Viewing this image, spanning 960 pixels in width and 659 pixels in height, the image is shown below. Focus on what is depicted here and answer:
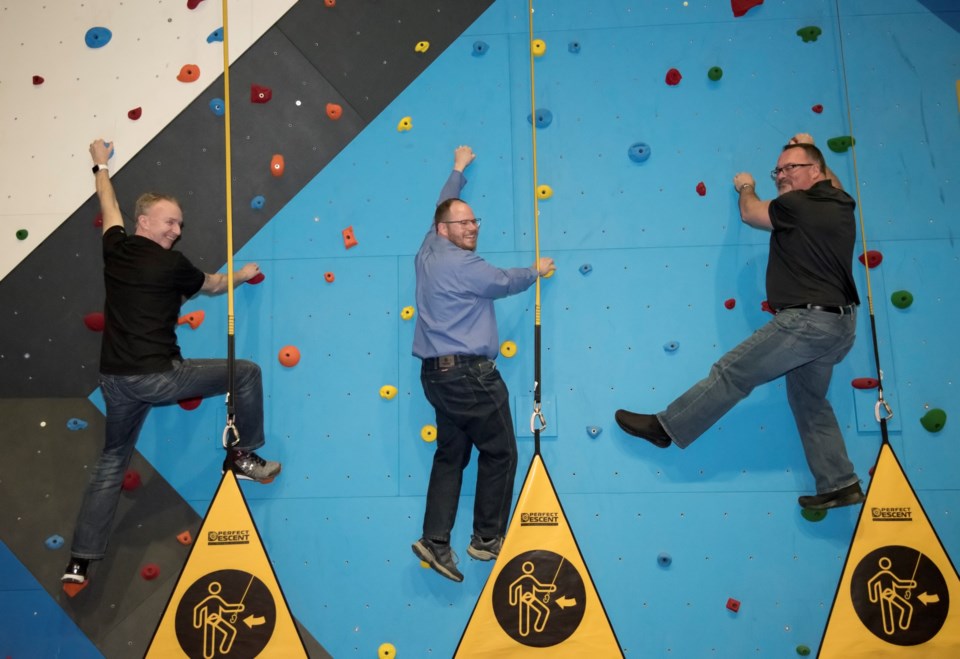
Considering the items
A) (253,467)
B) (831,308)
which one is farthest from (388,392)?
(831,308)

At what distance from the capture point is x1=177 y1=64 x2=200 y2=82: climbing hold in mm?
3150

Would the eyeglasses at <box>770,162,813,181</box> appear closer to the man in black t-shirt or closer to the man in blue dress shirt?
the man in blue dress shirt

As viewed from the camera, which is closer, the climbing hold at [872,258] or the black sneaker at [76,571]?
the black sneaker at [76,571]

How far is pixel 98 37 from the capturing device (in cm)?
320

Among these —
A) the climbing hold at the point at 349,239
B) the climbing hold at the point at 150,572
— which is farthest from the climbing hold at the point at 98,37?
the climbing hold at the point at 150,572

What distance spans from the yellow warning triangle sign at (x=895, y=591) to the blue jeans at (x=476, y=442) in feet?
3.85

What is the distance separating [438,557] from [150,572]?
111 cm

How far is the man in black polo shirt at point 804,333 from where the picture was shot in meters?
2.54

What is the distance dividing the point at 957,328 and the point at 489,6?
225 centimetres

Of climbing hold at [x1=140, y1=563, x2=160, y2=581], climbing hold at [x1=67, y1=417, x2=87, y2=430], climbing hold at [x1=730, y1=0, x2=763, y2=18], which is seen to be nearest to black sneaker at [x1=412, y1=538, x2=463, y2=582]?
climbing hold at [x1=140, y1=563, x2=160, y2=581]

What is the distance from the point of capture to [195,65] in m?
3.16

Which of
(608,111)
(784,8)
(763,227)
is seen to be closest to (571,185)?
(608,111)

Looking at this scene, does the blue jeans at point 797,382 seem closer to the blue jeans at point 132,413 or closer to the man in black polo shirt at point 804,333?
the man in black polo shirt at point 804,333

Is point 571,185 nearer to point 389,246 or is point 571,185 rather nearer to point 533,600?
point 389,246
